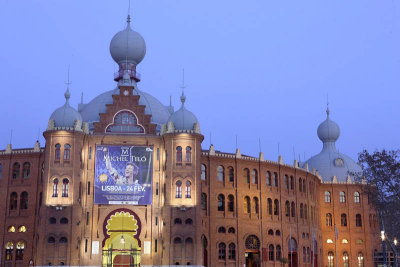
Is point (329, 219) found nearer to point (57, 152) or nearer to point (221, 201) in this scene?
point (221, 201)

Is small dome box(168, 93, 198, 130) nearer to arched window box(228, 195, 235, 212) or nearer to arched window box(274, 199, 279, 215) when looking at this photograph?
arched window box(228, 195, 235, 212)

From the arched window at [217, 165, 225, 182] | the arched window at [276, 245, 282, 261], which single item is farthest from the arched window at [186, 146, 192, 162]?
the arched window at [276, 245, 282, 261]

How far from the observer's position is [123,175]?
7756 centimetres

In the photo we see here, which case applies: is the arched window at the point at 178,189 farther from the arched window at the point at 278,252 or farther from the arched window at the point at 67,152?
the arched window at the point at 278,252

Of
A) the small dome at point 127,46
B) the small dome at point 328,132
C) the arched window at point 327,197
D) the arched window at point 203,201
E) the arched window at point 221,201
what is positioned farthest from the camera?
the small dome at point 328,132

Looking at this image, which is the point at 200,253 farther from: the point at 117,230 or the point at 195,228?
the point at 117,230

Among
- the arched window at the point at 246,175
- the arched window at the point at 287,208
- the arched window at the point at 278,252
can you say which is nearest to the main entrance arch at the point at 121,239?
the arched window at the point at 246,175

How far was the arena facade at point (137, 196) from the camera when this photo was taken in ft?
248

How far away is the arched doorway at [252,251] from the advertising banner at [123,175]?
18180 mm

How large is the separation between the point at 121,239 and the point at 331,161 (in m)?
50.1

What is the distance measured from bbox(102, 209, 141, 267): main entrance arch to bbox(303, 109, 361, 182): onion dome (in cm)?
4485

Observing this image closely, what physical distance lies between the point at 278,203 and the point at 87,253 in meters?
31.0

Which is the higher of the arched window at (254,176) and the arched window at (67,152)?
the arched window at (67,152)

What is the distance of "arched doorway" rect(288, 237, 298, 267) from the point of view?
92.8 meters
